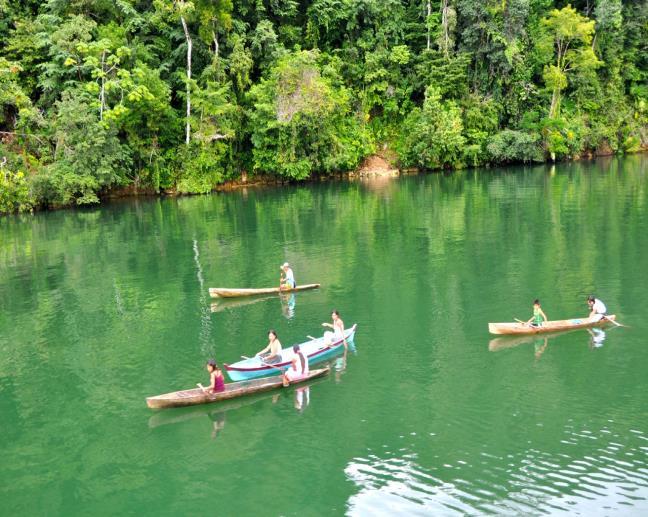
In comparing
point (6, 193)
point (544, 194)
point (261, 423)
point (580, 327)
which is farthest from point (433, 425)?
point (6, 193)

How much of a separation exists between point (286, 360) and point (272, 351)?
549mm

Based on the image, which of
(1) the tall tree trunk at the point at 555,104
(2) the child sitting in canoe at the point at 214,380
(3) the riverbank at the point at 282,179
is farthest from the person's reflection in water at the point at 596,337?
(1) the tall tree trunk at the point at 555,104

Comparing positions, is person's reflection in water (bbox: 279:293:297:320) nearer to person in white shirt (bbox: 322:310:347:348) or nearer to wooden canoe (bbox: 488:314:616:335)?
person in white shirt (bbox: 322:310:347:348)

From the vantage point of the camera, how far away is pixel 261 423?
1492 cm

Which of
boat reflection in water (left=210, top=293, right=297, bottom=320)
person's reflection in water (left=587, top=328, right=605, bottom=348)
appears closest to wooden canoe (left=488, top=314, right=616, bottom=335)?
person's reflection in water (left=587, top=328, right=605, bottom=348)

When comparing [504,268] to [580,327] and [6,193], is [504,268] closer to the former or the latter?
[580,327]

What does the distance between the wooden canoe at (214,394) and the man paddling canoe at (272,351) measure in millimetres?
819

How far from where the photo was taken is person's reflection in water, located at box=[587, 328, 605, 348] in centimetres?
1833

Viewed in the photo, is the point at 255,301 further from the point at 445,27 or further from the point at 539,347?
the point at 445,27

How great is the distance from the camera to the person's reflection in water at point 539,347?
59.0 ft

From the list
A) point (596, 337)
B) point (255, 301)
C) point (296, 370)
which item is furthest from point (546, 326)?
point (255, 301)

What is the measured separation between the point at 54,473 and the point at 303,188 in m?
44.6

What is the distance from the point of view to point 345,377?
17172mm

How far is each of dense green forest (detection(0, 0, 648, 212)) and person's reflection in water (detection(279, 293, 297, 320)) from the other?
29357mm
